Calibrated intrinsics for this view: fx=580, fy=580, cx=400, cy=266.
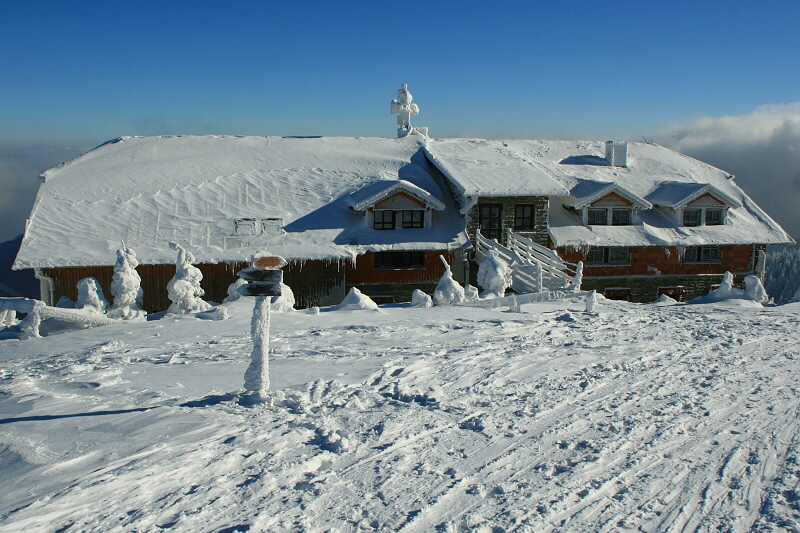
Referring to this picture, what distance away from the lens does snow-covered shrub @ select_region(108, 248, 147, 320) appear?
13.1 metres

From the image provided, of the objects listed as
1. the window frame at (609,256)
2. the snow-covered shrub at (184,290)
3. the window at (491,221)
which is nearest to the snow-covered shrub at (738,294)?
the window frame at (609,256)

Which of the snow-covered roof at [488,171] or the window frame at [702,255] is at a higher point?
the snow-covered roof at [488,171]

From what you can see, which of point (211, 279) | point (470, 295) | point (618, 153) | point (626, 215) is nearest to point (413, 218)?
point (470, 295)

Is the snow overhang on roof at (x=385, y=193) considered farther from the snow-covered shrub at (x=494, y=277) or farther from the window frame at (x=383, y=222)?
the snow-covered shrub at (x=494, y=277)

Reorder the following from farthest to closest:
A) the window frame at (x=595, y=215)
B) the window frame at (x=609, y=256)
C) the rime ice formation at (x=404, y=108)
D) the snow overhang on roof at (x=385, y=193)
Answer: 1. the rime ice formation at (x=404, y=108)
2. the window frame at (x=595, y=215)
3. the window frame at (x=609, y=256)
4. the snow overhang on roof at (x=385, y=193)

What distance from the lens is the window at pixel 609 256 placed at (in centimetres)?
2262

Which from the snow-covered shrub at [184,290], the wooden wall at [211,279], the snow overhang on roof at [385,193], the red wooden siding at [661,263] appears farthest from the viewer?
the red wooden siding at [661,263]

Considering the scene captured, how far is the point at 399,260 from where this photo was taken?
2100 centimetres

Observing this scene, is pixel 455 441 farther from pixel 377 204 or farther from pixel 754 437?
pixel 377 204

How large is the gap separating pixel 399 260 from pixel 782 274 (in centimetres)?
4936

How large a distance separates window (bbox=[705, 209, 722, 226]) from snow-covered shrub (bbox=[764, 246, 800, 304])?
28.5 m

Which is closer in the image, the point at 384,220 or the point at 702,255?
the point at 384,220

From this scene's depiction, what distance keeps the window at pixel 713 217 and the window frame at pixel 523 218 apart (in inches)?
308

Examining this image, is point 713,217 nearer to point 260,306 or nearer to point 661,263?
point 661,263
